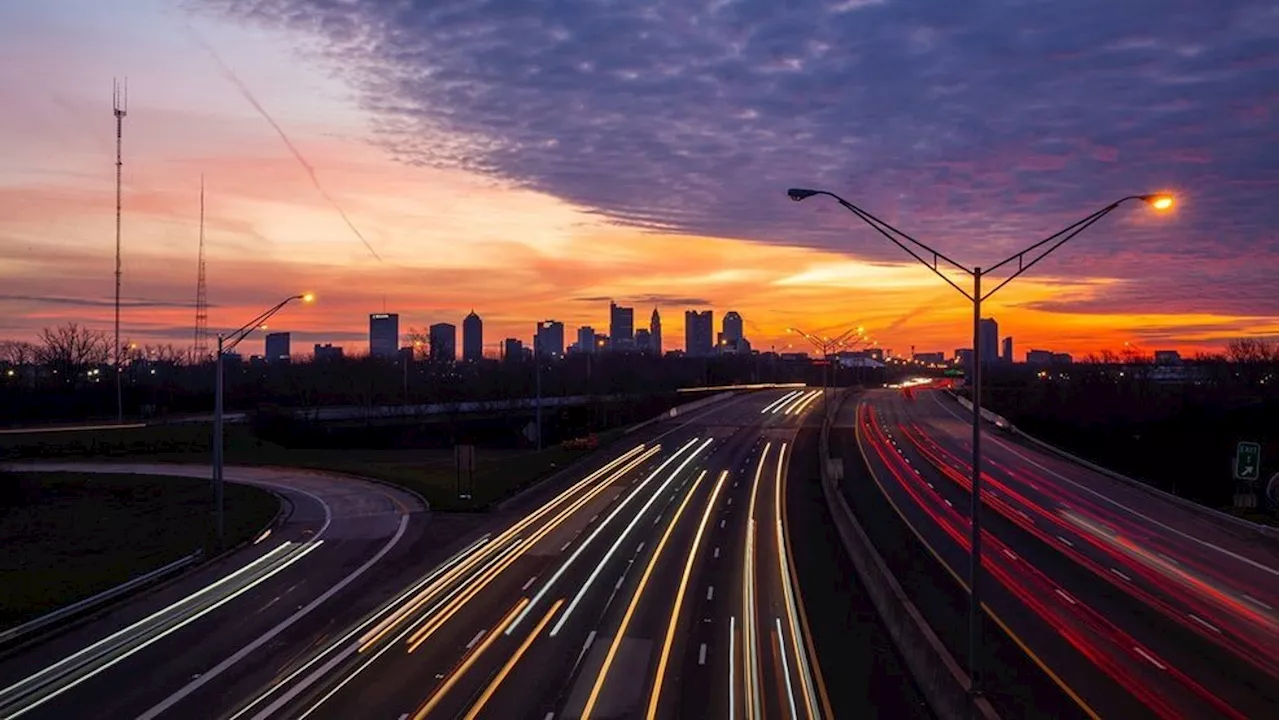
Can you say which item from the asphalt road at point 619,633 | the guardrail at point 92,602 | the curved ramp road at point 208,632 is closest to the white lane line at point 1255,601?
the asphalt road at point 619,633

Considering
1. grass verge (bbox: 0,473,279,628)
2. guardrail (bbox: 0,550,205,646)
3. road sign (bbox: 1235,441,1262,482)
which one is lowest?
grass verge (bbox: 0,473,279,628)

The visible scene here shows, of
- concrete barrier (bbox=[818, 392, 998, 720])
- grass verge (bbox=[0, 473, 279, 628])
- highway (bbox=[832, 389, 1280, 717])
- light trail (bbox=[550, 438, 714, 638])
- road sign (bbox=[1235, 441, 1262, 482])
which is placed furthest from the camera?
road sign (bbox=[1235, 441, 1262, 482])

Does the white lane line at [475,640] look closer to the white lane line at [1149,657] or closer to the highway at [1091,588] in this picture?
the highway at [1091,588]

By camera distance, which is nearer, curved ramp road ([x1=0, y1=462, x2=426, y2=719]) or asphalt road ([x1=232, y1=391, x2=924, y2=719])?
asphalt road ([x1=232, y1=391, x2=924, y2=719])

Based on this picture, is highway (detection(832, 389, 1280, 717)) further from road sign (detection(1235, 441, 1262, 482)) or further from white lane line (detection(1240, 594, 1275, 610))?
road sign (detection(1235, 441, 1262, 482))

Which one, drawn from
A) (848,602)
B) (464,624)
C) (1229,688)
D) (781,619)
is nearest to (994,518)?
(848,602)

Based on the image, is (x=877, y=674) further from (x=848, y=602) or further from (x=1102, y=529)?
(x=1102, y=529)

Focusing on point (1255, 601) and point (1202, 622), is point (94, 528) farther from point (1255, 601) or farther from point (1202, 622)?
point (1255, 601)

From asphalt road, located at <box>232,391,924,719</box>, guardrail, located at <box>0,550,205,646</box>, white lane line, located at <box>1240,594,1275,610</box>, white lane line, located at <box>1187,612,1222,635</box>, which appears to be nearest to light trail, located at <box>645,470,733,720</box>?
asphalt road, located at <box>232,391,924,719</box>
